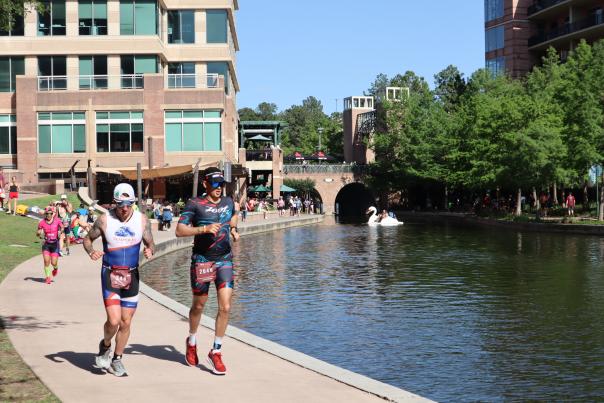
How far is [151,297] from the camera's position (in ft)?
51.3

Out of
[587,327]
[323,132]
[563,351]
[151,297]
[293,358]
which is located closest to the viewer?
[293,358]

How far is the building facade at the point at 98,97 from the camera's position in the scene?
5678 cm

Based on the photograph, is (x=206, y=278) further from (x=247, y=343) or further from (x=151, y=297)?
(x=151, y=297)

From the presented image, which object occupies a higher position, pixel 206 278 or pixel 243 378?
pixel 206 278

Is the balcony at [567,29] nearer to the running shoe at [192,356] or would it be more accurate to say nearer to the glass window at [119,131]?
the glass window at [119,131]

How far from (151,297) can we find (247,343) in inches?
197

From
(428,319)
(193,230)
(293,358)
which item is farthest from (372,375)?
(428,319)

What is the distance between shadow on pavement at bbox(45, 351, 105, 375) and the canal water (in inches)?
115

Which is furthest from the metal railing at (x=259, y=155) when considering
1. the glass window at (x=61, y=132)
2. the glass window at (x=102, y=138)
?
the glass window at (x=61, y=132)

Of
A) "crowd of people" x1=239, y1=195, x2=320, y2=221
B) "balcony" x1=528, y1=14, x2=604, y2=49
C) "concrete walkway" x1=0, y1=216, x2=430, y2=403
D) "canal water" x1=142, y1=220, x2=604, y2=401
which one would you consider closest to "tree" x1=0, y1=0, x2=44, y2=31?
"concrete walkway" x1=0, y1=216, x2=430, y2=403

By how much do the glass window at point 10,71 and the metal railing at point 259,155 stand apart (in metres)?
32.5

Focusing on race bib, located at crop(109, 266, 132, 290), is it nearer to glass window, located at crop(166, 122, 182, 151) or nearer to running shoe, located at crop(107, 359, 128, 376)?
running shoe, located at crop(107, 359, 128, 376)

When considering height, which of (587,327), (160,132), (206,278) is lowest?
(587,327)

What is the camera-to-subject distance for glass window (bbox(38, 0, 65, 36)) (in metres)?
57.0
